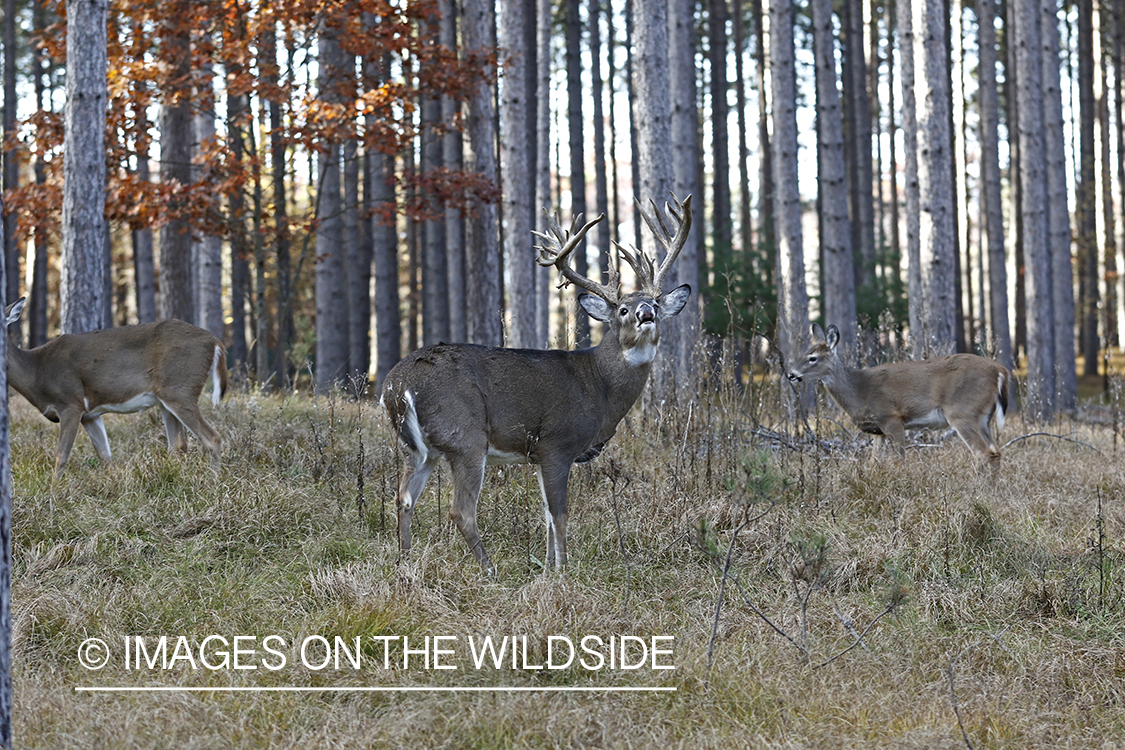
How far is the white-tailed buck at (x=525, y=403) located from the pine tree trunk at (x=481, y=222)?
712 centimetres

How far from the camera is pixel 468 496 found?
551cm

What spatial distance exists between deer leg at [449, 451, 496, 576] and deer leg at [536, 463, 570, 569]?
13.6 inches

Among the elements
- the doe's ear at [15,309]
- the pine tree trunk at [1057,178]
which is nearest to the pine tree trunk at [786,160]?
the pine tree trunk at [1057,178]

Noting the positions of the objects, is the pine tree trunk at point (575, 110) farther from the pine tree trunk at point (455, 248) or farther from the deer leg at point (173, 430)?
the deer leg at point (173, 430)

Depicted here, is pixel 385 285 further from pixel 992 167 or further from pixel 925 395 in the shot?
pixel 992 167

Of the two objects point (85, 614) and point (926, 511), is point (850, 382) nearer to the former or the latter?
point (926, 511)

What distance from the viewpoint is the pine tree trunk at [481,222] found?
13359mm

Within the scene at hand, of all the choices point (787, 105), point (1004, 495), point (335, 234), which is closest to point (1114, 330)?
point (787, 105)

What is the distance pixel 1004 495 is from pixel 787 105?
8718mm

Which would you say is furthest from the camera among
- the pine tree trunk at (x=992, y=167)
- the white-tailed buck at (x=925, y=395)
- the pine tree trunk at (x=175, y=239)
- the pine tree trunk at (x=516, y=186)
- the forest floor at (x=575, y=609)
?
the pine tree trunk at (x=992, y=167)

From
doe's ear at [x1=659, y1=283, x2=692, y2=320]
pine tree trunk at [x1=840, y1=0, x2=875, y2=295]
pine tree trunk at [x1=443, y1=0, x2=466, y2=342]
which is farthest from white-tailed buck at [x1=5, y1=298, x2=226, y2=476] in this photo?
pine tree trunk at [x1=840, y1=0, x2=875, y2=295]

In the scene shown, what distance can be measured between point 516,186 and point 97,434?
7293mm

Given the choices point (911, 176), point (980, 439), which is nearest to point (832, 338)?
point (980, 439)

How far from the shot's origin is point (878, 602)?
16.6 ft
